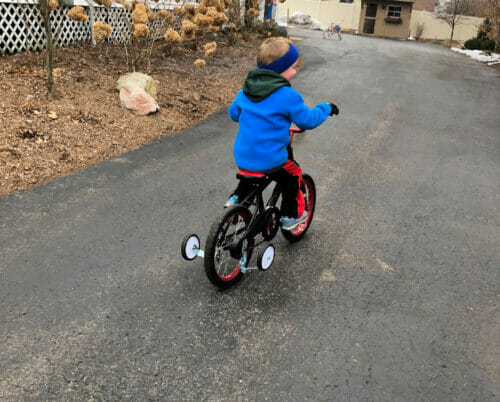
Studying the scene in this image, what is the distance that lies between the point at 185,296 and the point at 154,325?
421mm

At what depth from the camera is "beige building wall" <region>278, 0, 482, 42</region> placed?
138 feet

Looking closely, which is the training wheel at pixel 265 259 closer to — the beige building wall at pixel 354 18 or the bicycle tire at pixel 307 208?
the bicycle tire at pixel 307 208

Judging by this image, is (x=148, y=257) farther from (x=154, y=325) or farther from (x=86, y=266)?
(x=154, y=325)

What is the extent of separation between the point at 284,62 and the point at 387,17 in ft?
131

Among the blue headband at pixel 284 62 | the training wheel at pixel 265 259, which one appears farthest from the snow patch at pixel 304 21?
the training wheel at pixel 265 259

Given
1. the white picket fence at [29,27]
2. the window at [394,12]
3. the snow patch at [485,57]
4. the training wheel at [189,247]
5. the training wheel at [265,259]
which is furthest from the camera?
the window at [394,12]

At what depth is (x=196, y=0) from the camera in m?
15.5

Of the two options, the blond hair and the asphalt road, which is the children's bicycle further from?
the blond hair

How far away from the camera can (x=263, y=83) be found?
11.4ft

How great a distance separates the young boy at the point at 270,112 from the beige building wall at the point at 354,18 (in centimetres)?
4184

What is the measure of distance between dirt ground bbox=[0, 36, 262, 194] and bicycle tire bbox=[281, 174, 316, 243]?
317 centimetres

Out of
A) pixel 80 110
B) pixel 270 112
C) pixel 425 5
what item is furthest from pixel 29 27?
pixel 425 5

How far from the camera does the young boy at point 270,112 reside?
3.48m

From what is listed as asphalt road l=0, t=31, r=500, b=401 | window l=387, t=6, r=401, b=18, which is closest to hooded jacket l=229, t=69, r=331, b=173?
asphalt road l=0, t=31, r=500, b=401
